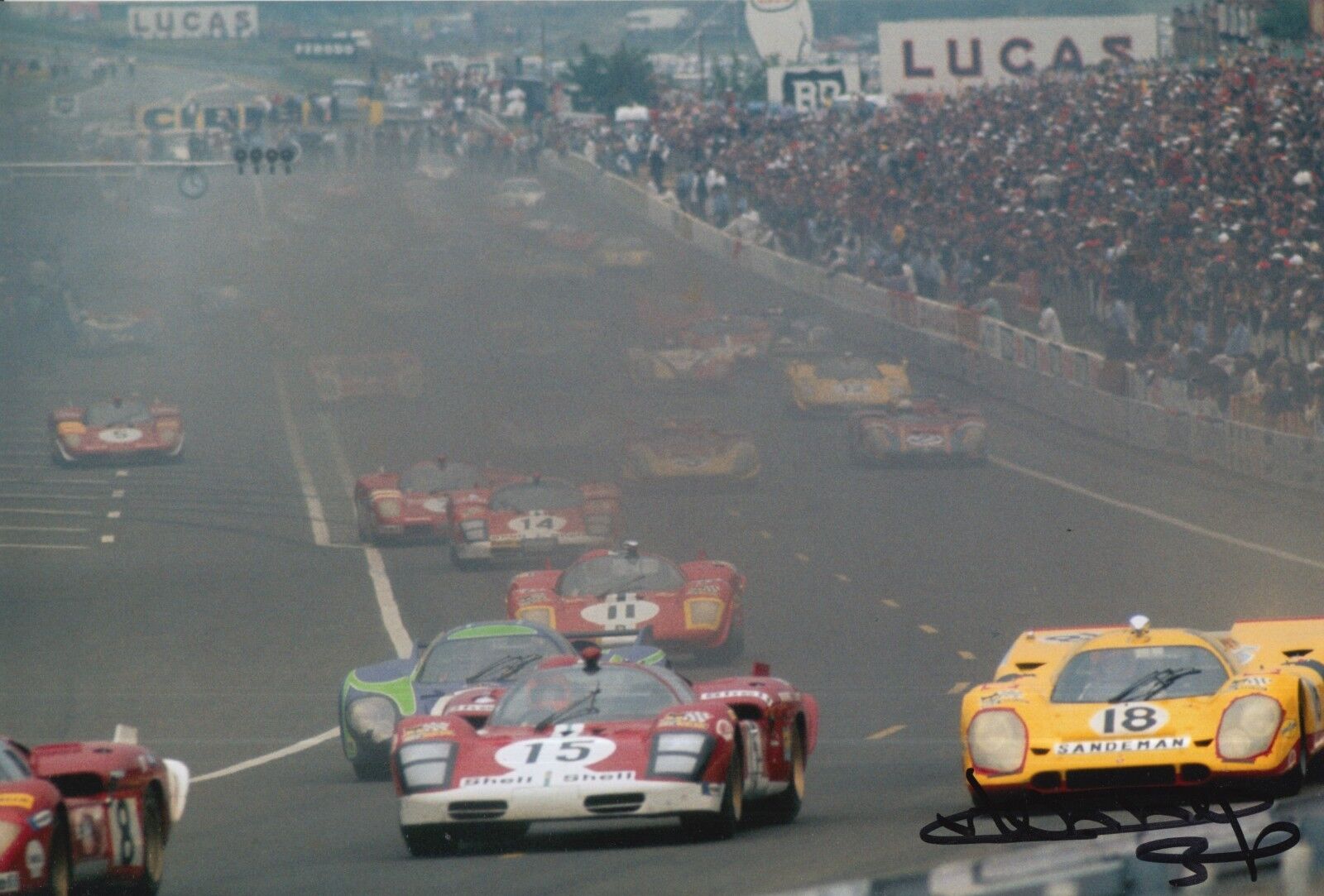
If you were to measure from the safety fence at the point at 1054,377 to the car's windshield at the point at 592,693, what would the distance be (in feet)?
63.5

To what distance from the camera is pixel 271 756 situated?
18.0 metres

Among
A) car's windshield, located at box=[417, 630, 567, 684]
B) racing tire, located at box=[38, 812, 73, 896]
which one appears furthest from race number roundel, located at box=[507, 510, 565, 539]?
racing tire, located at box=[38, 812, 73, 896]

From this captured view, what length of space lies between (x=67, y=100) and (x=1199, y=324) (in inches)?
2114

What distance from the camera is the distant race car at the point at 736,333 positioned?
48906 millimetres

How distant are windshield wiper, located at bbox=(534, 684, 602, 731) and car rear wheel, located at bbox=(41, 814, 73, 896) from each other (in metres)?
3.04

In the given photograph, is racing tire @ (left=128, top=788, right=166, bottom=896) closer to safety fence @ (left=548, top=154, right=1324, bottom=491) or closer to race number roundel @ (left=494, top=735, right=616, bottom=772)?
race number roundel @ (left=494, top=735, right=616, bottom=772)

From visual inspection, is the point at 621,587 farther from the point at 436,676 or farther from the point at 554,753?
the point at 554,753

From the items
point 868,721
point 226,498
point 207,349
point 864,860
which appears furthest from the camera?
point 207,349

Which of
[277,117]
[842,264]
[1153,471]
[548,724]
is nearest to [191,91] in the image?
[277,117]

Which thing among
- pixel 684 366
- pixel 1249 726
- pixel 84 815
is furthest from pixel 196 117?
pixel 84 815

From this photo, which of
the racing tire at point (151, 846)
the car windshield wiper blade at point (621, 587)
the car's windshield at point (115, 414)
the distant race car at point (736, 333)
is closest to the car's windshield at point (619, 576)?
the car windshield wiper blade at point (621, 587)

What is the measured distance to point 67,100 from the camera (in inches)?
3093

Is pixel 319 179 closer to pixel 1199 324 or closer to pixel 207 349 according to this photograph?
pixel 207 349
